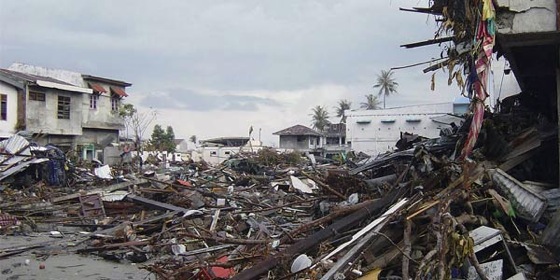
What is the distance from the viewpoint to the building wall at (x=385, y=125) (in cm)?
4772

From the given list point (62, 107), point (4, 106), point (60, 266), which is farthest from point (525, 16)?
point (62, 107)

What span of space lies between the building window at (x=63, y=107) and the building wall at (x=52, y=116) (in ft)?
0.71

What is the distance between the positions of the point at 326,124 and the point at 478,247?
66.2 meters

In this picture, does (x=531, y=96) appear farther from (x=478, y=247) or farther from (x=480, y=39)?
(x=478, y=247)

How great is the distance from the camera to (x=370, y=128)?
51469 millimetres

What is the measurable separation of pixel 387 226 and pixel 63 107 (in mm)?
30623

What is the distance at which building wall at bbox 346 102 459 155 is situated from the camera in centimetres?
4772

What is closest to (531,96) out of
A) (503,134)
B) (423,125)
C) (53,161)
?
(503,134)

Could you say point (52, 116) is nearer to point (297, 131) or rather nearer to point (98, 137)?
point (98, 137)

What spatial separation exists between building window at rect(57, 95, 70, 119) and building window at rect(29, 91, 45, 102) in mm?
1488

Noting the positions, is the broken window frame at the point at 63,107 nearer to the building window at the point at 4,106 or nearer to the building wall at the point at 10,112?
the building wall at the point at 10,112

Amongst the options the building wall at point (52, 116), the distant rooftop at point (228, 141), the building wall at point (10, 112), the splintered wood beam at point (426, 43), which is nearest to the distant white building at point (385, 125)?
the distant rooftop at point (228, 141)

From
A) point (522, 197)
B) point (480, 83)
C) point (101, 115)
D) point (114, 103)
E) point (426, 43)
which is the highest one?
point (114, 103)

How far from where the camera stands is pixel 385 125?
50.6m
